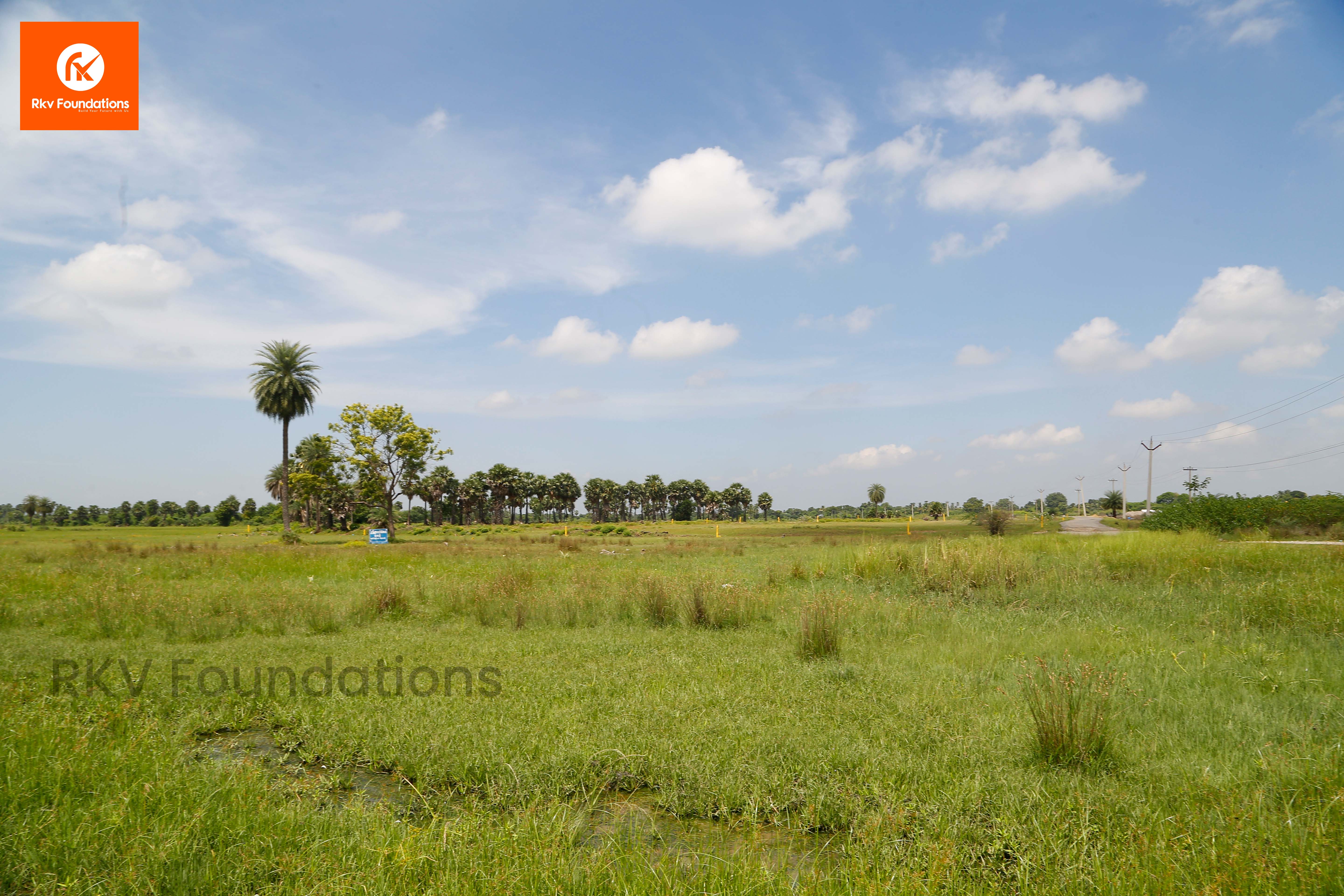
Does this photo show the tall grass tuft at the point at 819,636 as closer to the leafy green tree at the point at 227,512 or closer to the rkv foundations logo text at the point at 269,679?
the rkv foundations logo text at the point at 269,679

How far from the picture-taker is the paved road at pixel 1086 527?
159 feet

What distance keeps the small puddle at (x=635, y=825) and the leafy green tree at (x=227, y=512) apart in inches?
4271

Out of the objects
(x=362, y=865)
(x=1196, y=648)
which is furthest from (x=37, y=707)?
(x=1196, y=648)

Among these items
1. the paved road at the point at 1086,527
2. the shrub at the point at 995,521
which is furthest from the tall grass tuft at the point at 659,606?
the paved road at the point at 1086,527

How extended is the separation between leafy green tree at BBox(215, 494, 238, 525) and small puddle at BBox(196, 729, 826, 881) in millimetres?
108486

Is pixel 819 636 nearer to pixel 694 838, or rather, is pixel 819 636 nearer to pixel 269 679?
pixel 694 838

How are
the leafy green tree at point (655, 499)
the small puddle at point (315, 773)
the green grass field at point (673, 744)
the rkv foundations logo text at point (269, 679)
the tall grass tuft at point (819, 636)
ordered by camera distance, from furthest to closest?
the leafy green tree at point (655, 499)
the tall grass tuft at point (819, 636)
the rkv foundations logo text at point (269, 679)
the small puddle at point (315, 773)
the green grass field at point (673, 744)

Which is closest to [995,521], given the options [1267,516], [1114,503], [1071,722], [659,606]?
[1267,516]

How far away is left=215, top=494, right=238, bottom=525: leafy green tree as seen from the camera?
314 ft

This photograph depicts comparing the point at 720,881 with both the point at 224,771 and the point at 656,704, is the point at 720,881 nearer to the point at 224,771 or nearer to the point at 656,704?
the point at 656,704

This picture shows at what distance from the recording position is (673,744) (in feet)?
18.3

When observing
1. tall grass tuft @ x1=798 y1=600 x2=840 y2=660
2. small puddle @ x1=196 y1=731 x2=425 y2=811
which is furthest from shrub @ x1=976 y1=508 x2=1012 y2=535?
small puddle @ x1=196 y1=731 x2=425 y2=811

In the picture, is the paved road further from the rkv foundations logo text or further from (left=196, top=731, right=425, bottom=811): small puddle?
(left=196, top=731, right=425, bottom=811): small puddle

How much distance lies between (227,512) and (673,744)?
4543 inches
